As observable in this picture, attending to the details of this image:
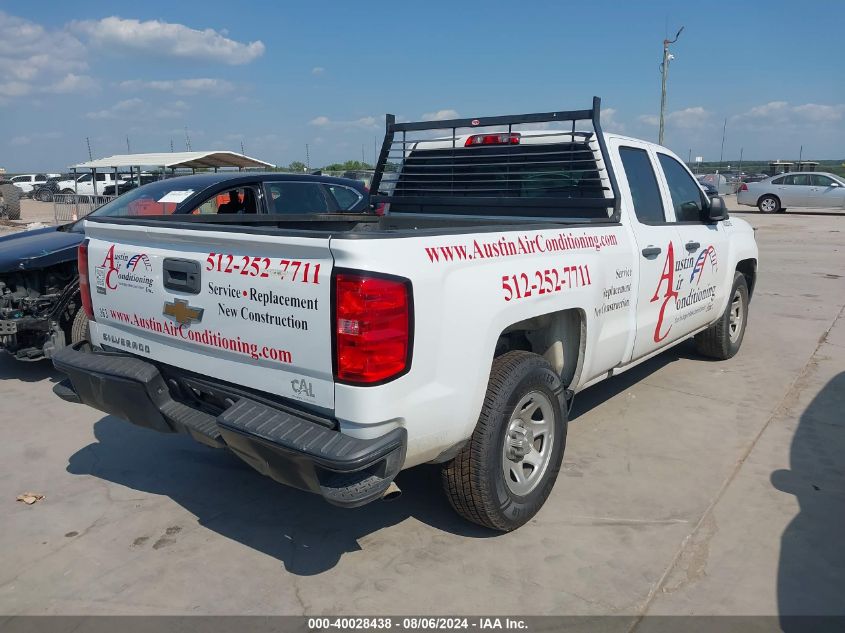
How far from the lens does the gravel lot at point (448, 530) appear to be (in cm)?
300

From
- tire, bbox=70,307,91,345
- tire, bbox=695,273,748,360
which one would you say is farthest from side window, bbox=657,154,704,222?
tire, bbox=70,307,91,345

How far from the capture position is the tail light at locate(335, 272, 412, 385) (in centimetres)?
259

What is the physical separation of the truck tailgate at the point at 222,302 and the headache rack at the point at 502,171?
210cm

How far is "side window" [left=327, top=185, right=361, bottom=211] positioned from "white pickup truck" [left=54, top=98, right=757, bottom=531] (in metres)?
2.78

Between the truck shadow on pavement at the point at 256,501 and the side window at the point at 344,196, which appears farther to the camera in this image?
the side window at the point at 344,196

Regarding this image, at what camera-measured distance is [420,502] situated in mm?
3861

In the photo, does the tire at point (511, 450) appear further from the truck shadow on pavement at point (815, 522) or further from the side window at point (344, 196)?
the side window at point (344, 196)

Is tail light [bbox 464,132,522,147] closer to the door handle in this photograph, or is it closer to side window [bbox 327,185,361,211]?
the door handle

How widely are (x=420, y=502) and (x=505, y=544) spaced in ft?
2.06

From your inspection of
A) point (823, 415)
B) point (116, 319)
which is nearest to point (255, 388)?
point (116, 319)

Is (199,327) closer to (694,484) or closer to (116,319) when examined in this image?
(116,319)


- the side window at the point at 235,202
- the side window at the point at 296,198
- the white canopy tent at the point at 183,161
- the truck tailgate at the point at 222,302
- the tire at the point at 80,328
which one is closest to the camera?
the truck tailgate at the point at 222,302

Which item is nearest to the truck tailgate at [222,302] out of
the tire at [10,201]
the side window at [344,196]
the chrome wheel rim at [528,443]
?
the chrome wheel rim at [528,443]

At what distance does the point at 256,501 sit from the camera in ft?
12.8
